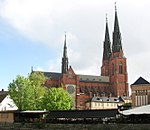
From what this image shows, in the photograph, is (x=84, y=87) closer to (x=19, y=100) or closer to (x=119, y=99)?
(x=119, y=99)

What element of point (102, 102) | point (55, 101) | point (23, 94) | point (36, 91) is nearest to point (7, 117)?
point (23, 94)

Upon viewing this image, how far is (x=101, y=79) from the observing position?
472 ft

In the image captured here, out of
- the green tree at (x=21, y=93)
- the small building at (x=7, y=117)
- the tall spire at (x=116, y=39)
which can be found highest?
the tall spire at (x=116, y=39)

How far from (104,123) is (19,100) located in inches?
1219

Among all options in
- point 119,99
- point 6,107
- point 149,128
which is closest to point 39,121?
point 149,128

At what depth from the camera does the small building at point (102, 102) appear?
122500 millimetres

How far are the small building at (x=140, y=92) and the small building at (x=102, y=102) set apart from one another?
61.3 m

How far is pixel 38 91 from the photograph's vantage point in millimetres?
72750

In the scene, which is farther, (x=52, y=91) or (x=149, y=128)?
(x=52, y=91)

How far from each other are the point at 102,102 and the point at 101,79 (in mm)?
21016

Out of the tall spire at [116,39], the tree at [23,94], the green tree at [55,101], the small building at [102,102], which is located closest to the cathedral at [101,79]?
the tall spire at [116,39]

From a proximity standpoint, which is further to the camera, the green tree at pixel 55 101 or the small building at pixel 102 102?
the small building at pixel 102 102

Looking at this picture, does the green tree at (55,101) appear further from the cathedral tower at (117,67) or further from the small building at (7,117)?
the cathedral tower at (117,67)

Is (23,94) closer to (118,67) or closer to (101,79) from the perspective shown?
(118,67)
